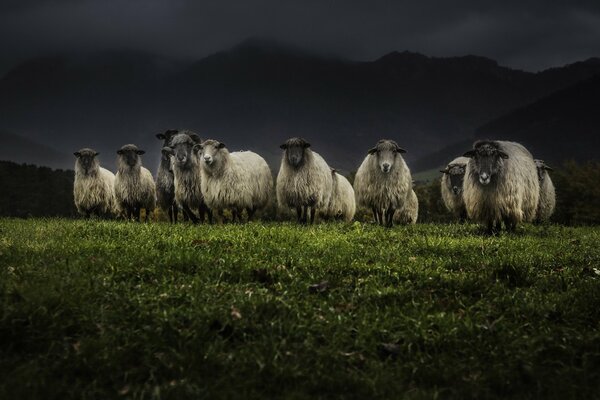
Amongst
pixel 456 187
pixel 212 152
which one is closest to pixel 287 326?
pixel 212 152

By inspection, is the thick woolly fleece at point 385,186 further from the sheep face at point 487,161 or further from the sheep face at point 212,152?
the sheep face at point 212,152

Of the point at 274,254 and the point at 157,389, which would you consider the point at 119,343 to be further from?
the point at 274,254

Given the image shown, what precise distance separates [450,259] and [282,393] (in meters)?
4.97

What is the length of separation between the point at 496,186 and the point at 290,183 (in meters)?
6.53

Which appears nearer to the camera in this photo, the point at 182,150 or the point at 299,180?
the point at 299,180

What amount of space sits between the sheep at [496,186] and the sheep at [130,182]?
38.8 feet

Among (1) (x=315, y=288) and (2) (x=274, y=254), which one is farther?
(2) (x=274, y=254)

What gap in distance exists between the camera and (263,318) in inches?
216

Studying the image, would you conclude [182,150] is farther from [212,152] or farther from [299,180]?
[299,180]

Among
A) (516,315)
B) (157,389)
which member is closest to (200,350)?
(157,389)

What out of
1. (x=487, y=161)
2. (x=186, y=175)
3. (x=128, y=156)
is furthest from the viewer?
(x=128, y=156)

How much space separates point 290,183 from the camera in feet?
56.0

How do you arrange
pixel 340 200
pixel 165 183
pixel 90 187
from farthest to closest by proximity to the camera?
1. pixel 340 200
2. pixel 90 187
3. pixel 165 183

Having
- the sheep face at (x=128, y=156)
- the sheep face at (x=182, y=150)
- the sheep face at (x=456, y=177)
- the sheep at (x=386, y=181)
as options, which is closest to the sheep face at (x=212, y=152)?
the sheep face at (x=182, y=150)
